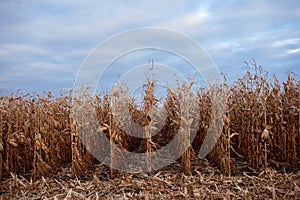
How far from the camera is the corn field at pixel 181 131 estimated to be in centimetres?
503

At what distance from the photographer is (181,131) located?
501 centimetres

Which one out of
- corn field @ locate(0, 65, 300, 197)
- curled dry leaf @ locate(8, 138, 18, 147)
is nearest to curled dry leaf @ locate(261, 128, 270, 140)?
corn field @ locate(0, 65, 300, 197)

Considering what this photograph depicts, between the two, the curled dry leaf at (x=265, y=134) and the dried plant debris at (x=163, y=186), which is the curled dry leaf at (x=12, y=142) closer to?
the dried plant debris at (x=163, y=186)

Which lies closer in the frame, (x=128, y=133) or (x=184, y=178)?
(x=184, y=178)

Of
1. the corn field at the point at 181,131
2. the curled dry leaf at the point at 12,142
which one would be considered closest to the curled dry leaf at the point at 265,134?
the corn field at the point at 181,131

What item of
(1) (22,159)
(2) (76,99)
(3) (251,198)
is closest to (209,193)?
(3) (251,198)

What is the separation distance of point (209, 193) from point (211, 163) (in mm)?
1434

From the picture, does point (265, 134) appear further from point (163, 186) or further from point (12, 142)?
point (12, 142)

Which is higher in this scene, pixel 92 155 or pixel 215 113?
pixel 215 113

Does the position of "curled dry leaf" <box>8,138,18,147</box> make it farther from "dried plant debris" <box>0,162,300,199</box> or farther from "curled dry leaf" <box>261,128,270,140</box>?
"curled dry leaf" <box>261,128,270,140</box>

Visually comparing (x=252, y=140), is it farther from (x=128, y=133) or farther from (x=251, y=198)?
(x=128, y=133)

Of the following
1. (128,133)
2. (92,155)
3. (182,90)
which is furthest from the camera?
(128,133)

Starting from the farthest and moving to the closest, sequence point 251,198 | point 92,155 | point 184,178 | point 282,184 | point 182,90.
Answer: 1. point 92,155
2. point 182,90
3. point 184,178
4. point 282,184
5. point 251,198

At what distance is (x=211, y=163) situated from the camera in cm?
545
